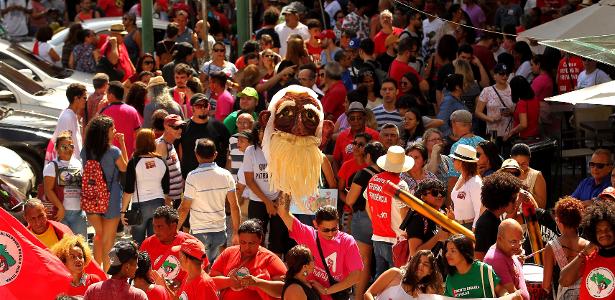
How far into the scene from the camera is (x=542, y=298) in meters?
10.4

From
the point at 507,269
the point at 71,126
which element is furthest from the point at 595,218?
the point at 71,126

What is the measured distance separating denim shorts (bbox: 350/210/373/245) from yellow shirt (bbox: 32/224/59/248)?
103 inches

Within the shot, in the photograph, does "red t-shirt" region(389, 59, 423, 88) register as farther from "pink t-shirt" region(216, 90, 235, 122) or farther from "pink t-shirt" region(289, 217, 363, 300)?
"pink t-shirt" region(289, 217, 363, 300)

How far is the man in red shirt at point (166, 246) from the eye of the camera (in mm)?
10797

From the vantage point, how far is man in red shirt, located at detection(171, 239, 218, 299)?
9.90 metres

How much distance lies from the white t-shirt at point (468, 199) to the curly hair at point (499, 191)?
0.86 metres

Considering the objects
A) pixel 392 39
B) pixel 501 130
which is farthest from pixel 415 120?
pixel 392 39

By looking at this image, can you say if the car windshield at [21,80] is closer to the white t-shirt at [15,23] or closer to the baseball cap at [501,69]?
the baseball cap at [501,69]

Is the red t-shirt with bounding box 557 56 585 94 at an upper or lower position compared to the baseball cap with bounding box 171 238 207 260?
upper

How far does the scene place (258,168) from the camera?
13000 millimetres

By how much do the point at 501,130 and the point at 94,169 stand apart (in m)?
4.79

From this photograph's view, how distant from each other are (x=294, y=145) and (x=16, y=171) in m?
6.25

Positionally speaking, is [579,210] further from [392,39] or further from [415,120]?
[392,39]

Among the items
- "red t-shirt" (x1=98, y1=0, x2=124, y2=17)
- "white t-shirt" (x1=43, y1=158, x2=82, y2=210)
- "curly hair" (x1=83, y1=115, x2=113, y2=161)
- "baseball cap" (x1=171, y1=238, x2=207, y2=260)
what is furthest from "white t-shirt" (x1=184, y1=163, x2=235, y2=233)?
"red t-shirt" (x1=98, y1=0, x2=124, y2=17)
